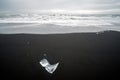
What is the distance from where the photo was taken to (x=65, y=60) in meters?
7.24

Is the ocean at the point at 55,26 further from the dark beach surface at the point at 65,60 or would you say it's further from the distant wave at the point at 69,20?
the dark beach surface at the point at 65,60

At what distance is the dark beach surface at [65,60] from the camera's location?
591 centimetres

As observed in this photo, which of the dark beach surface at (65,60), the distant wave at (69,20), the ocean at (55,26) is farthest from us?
the distant wave at (69,20)

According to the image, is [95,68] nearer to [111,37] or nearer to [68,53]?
[68,53]

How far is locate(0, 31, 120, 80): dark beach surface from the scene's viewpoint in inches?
233

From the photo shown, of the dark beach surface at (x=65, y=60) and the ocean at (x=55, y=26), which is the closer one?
the dark beach surface at (x=65, y=60)

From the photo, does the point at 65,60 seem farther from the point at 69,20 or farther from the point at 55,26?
the point at 69,20

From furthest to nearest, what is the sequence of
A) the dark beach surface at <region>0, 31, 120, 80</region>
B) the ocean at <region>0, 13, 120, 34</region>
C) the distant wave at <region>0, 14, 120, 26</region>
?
the distant wave at <region>0, 14, 120, 26</region> → the ocean at <region>0, 13, 120, 34</region> → the dark beach surface at <region>0, 31, 120, 80</region>

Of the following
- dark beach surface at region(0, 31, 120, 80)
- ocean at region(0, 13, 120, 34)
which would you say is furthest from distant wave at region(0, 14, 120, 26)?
dark beach surface at region(0, 31, 120, 80)

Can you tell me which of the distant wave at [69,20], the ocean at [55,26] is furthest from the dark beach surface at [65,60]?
the distant wave at [69,20]

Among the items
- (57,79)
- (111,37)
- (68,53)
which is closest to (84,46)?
(68,53)

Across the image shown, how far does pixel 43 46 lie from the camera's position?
9461 mm

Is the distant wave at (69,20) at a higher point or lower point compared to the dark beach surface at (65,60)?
lower

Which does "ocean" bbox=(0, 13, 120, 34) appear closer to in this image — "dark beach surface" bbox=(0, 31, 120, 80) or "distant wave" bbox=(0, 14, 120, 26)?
"distant wave" bbox=(0, 14, 120, 26)
